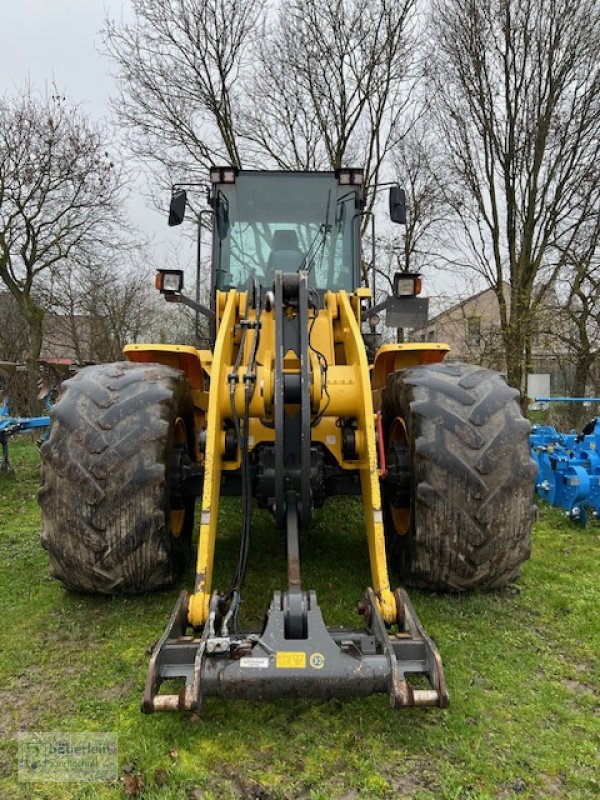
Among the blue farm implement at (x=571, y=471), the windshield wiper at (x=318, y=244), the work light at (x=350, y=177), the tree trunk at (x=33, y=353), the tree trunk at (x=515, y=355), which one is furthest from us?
the tree trunk at (x=33, y=353)

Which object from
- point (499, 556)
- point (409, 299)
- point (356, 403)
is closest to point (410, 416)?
point (356, 403)

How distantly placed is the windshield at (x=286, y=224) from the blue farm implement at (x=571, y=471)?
2907 millimetres

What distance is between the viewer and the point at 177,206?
4840mm

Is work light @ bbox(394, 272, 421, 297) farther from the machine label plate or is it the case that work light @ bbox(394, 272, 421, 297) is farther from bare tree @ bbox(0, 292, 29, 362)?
bare tree @ bbox(0, 292, 29, 362)

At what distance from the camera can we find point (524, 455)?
314cm

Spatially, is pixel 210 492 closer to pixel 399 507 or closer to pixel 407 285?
pixel 399 507

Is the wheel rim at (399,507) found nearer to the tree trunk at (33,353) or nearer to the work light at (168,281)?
the work light at (168,281)

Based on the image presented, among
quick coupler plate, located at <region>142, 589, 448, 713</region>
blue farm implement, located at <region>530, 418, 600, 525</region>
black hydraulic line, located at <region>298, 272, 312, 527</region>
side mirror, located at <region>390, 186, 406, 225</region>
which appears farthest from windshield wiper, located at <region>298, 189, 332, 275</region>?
blue farm implement, located at <region>530, 418, 600, 525</region>

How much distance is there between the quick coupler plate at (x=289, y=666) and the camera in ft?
6.92

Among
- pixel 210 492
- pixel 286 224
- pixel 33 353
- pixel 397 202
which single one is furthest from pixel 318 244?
pixel 33 353

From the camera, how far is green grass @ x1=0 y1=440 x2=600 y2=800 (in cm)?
208

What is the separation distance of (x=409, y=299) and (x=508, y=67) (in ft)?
33.1

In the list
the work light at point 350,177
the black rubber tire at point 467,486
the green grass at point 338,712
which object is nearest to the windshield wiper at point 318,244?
the work light at point 350,177

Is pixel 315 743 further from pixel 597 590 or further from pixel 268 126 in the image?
pixel 268 126
